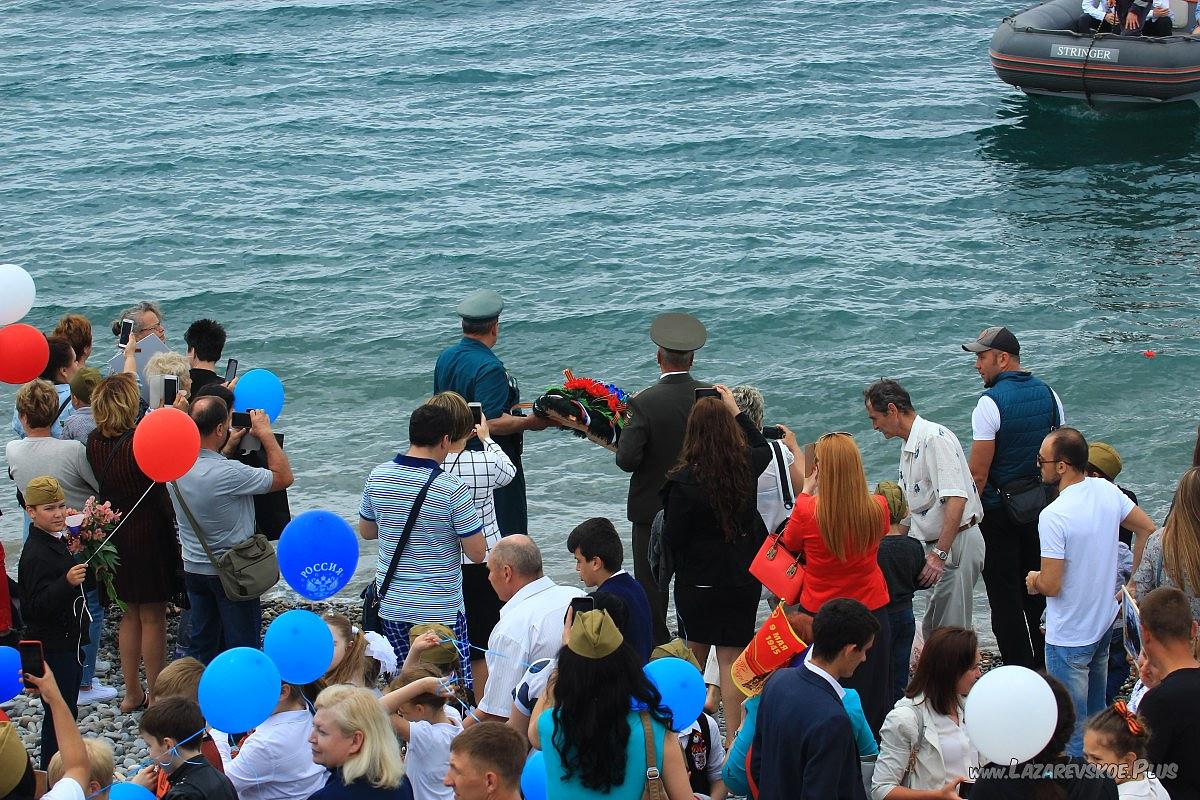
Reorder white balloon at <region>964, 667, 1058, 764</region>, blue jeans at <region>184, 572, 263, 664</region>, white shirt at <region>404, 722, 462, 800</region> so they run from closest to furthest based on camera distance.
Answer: white balloon at <region>964, 667, 1058, 764</region>, white shirt at <region>404, 722, 462, 800</region>, blue jeans at <region>184, 572, 263, 664</region>

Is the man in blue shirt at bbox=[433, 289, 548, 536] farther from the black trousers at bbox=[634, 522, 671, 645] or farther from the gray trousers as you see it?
the gray trousers

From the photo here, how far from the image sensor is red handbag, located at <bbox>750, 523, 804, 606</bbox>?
536 centimetres

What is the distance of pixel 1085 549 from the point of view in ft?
18.0

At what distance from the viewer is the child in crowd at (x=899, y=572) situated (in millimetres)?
Result: 5594

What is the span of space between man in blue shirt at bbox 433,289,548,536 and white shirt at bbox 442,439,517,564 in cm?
85

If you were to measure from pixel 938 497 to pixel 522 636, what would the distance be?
246 cm

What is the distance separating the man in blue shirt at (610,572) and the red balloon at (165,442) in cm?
182

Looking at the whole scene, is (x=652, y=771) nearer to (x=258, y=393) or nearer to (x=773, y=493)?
(x=773, y=493)

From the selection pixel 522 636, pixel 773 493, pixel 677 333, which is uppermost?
pixel 677 333

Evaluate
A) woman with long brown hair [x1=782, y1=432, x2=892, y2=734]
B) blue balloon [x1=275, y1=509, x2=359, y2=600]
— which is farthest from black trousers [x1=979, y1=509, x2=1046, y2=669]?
blue balloon [x1=275, y1=509, x2=359, y2=600]

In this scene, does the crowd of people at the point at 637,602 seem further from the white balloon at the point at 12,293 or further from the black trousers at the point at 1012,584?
the white balloon at the point at 12,293

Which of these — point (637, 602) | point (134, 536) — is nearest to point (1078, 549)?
point (637, 602)

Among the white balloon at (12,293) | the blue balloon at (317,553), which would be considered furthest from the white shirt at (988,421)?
the white balloon at (12,293)

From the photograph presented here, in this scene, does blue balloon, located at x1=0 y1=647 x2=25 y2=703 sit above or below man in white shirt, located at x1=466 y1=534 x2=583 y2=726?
above
